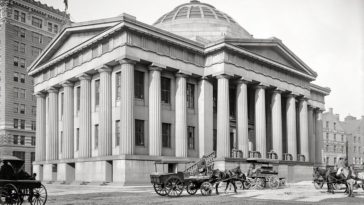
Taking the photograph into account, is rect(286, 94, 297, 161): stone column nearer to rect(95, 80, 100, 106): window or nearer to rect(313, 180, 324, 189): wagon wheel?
rect(313, 180, 324, 189): wagon wheel

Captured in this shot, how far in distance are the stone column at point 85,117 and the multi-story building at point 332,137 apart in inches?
2348

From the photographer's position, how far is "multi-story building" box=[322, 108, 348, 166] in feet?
291

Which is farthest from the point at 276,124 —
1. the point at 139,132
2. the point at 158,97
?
the point at 139,132

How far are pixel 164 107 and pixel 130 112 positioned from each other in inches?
230

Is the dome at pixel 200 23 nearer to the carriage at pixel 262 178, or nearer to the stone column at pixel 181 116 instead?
the stone column at pixel 181 116

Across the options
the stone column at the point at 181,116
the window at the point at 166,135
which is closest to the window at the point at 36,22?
the stone column at the point at 181,116

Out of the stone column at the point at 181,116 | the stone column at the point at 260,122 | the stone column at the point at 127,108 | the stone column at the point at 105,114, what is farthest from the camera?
the stone column at the point at 260,122

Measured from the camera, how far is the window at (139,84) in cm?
3862

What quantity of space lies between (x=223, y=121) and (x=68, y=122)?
1550 cm

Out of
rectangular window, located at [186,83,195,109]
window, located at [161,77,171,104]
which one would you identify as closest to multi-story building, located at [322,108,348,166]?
rectangular window, located at [186,83,195,109]

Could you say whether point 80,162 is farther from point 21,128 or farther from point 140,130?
point 21,128

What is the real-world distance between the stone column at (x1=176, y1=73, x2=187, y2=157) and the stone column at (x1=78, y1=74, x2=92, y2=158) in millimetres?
8335

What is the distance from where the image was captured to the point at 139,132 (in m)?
38.2

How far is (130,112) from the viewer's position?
3575 centimetres
